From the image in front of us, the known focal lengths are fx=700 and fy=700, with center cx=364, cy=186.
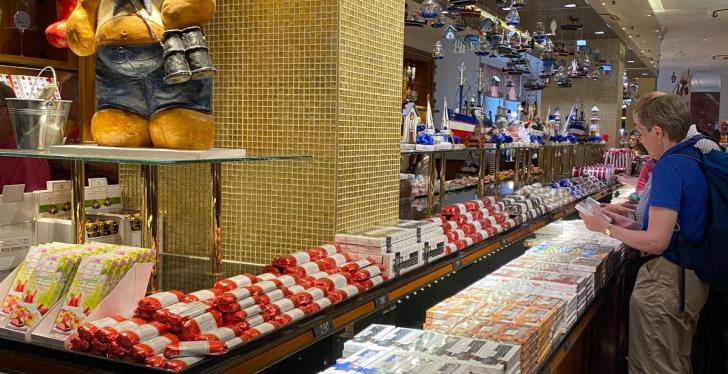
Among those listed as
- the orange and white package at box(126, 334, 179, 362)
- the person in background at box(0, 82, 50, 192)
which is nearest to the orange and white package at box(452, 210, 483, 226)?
the orange and white package at box(126, 334, 179, 362)

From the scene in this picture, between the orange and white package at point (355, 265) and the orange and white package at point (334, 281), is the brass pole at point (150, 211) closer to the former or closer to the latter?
the orange and white package at point (334, 281)

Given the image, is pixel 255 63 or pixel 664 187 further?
pixel 664 187

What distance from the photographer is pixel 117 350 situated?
1.59 metres


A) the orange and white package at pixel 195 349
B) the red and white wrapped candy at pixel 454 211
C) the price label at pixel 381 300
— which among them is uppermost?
the red and white wrapped candy at pixel 454 211

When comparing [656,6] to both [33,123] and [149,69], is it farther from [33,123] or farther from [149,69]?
[33,123]

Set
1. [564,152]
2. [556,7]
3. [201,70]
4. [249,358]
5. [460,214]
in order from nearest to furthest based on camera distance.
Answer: [249,358]
[201,70]
[460,214]
[556,7]
[564,152]

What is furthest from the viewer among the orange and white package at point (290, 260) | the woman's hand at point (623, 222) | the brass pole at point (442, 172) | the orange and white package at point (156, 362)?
the brass pole at point (442, 172)

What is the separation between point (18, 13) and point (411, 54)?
33.1ft

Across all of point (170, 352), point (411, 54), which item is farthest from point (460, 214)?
point (411, 54)

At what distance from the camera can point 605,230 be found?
3641 mm

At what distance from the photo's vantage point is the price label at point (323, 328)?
206 cm

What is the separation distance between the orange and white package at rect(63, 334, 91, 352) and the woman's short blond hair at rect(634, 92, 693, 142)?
2821 millimetres

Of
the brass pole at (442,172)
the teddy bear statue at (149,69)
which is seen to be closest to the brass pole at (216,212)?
the teddy bear statue at (149,69)

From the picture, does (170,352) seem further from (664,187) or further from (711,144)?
(711,144)
